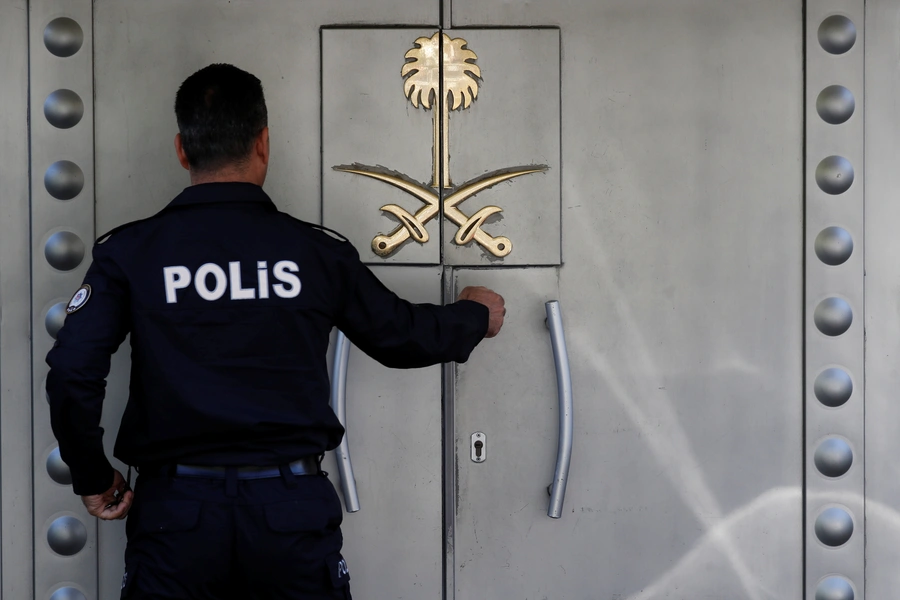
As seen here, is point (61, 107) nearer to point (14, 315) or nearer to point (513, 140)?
point (14, 315)

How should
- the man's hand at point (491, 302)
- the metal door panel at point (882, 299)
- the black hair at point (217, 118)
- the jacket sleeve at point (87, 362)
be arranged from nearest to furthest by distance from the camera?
the jacket sleeve at point (87, 362)
the black hair at point (217, 118)
the man's hand at point (491, 302)
the metal door panel at point (882, 299)

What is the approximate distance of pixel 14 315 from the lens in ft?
6.84

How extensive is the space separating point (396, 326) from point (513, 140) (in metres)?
0.52

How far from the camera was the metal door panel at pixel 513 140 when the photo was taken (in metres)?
2.08

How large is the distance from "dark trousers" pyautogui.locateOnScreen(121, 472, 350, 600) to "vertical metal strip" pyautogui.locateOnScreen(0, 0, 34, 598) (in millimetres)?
490

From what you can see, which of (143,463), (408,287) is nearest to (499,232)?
(408,287)

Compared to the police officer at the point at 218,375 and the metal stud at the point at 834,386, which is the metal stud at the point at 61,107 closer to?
the police officer at the point at 218,375

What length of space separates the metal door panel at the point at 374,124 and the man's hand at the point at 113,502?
674 millimetres

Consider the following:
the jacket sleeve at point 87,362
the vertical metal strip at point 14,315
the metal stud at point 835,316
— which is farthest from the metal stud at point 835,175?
the vertical metal strip at point 14,315

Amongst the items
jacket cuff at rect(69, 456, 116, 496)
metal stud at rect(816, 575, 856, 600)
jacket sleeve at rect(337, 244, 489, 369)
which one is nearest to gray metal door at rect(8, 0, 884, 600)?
metal stud at rect(816, 575, 856, 600)

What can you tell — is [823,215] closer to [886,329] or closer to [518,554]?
[886,329]

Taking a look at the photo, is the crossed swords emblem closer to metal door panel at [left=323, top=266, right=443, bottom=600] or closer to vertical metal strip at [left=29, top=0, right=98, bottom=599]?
metal door panel at [left=323, top=266, right=443, bottom=600]

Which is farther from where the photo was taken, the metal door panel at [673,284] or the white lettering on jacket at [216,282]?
the metal door panel at [673,284]

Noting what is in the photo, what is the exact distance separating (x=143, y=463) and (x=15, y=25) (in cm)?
99
